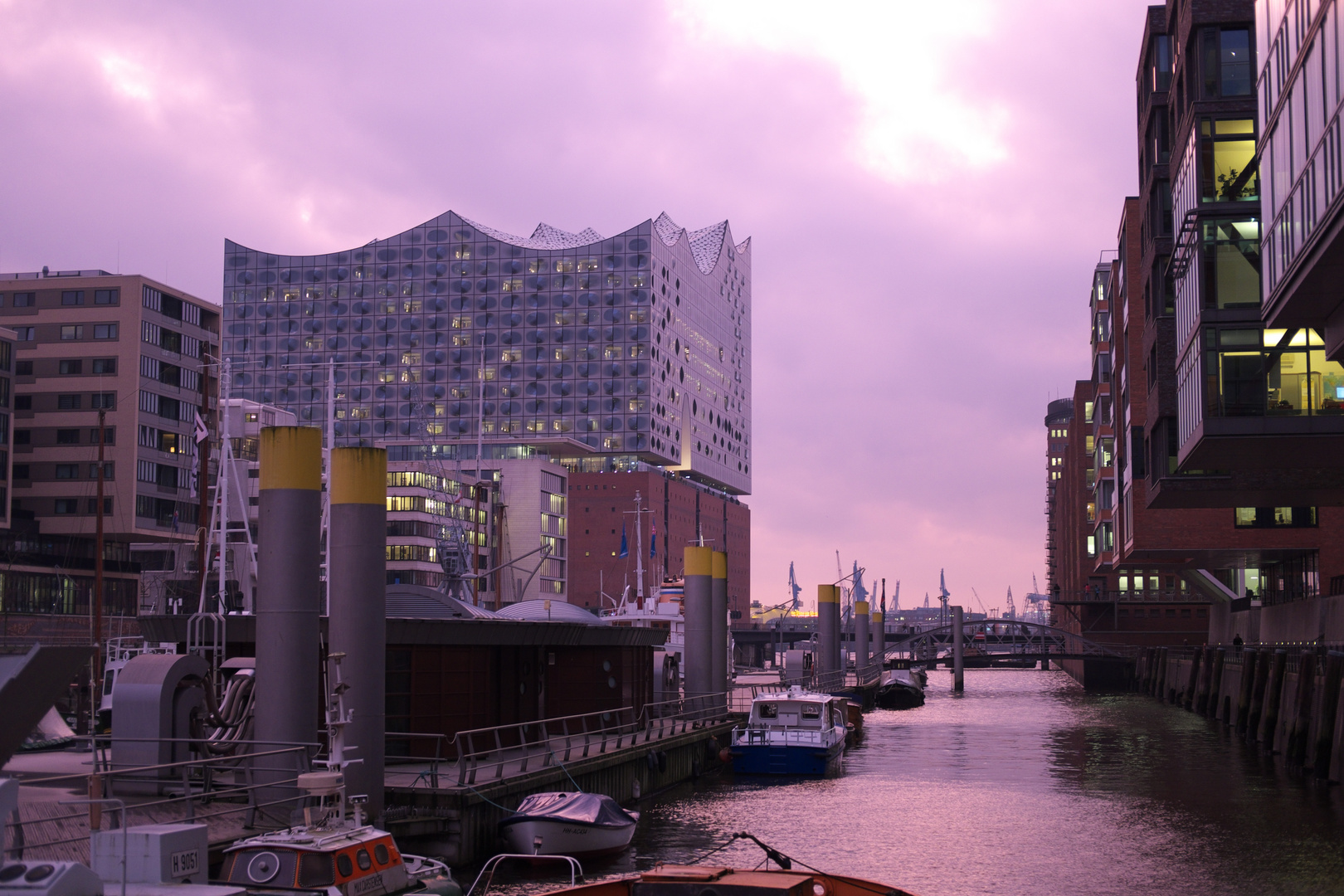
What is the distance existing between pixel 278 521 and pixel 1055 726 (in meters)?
63.1

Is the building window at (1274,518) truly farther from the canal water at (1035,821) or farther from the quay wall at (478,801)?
the quay wall at (478,801)

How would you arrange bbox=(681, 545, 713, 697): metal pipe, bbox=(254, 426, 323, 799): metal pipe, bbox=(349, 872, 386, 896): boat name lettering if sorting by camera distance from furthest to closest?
bbox=(681, 545, 713, 697): metal pipe
bbox=(254, 426, 323, 799): metal pipe
bbox=(349, 872, 386, 896): boat name lettering

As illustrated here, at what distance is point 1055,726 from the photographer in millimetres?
79062

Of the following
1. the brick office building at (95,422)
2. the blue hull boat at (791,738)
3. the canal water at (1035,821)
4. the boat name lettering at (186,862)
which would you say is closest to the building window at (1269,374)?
the canal water at (1035,821)

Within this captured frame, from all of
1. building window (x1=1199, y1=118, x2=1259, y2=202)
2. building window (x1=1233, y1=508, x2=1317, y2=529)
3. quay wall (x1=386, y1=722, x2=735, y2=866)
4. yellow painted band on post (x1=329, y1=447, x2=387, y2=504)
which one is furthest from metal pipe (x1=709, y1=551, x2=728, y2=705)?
building window (x1=1233, y1=508, x2=1317, y2=529)

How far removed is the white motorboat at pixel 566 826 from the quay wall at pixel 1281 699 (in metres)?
24.9

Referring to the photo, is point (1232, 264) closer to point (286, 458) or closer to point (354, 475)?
point (354, 475)

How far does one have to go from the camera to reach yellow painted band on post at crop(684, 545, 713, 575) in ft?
184

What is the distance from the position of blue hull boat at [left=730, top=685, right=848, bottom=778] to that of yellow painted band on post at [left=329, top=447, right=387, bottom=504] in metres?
27.0

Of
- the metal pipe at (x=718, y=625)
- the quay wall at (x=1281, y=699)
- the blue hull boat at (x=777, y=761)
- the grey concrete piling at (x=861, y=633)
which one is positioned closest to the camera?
the quay wall at (x=1281, y=699)

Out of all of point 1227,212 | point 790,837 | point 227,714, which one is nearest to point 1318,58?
point 1227,212

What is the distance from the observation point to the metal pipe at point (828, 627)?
93438mm

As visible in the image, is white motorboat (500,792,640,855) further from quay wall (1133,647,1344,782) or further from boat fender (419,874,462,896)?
quay wall (1133,647,1344,782)

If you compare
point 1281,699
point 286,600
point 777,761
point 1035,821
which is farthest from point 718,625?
point 286,600
